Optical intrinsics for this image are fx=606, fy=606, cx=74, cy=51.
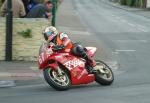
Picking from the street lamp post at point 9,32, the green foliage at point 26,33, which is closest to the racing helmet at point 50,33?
the street lamp post at point 9,32

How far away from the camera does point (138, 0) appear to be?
80.6 meters

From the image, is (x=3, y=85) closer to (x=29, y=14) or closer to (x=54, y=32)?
(x=54, y=32)

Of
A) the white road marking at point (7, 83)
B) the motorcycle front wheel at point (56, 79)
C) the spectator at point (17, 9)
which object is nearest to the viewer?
the motorcycle front wheel at point (56, 79)

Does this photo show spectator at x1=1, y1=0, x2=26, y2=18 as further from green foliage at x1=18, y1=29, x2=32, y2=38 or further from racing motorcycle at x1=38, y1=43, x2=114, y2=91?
racing motorcycle at x1=38, y1=43, x2=114, y2=91

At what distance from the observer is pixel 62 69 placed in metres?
10.8

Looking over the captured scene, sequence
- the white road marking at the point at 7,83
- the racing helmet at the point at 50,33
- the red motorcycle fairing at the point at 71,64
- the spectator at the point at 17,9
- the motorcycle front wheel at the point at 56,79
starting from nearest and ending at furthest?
the motorcycle front wheel at the point at 56,79
the red motorcycle fairing at the point at 71,64
the racing helmet at the point at 50,33
the white road marking at the point at 7,83
the spectator at the point at 17,9

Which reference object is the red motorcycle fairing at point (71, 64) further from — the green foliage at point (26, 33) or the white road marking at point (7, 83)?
the green foliage at point (26, 33)

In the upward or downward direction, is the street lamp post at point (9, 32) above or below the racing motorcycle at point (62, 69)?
below

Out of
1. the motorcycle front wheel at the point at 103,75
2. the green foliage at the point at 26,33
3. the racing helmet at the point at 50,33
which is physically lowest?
the green foliage at the point at 26,33

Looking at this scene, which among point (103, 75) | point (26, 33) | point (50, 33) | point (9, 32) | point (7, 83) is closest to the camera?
point (50, 33)

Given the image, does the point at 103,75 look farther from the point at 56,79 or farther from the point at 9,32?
the point at 9,32

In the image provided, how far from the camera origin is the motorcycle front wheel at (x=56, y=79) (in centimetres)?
1052

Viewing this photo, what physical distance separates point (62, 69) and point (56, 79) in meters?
0.28

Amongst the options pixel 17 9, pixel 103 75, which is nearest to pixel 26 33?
pixel 17 9
